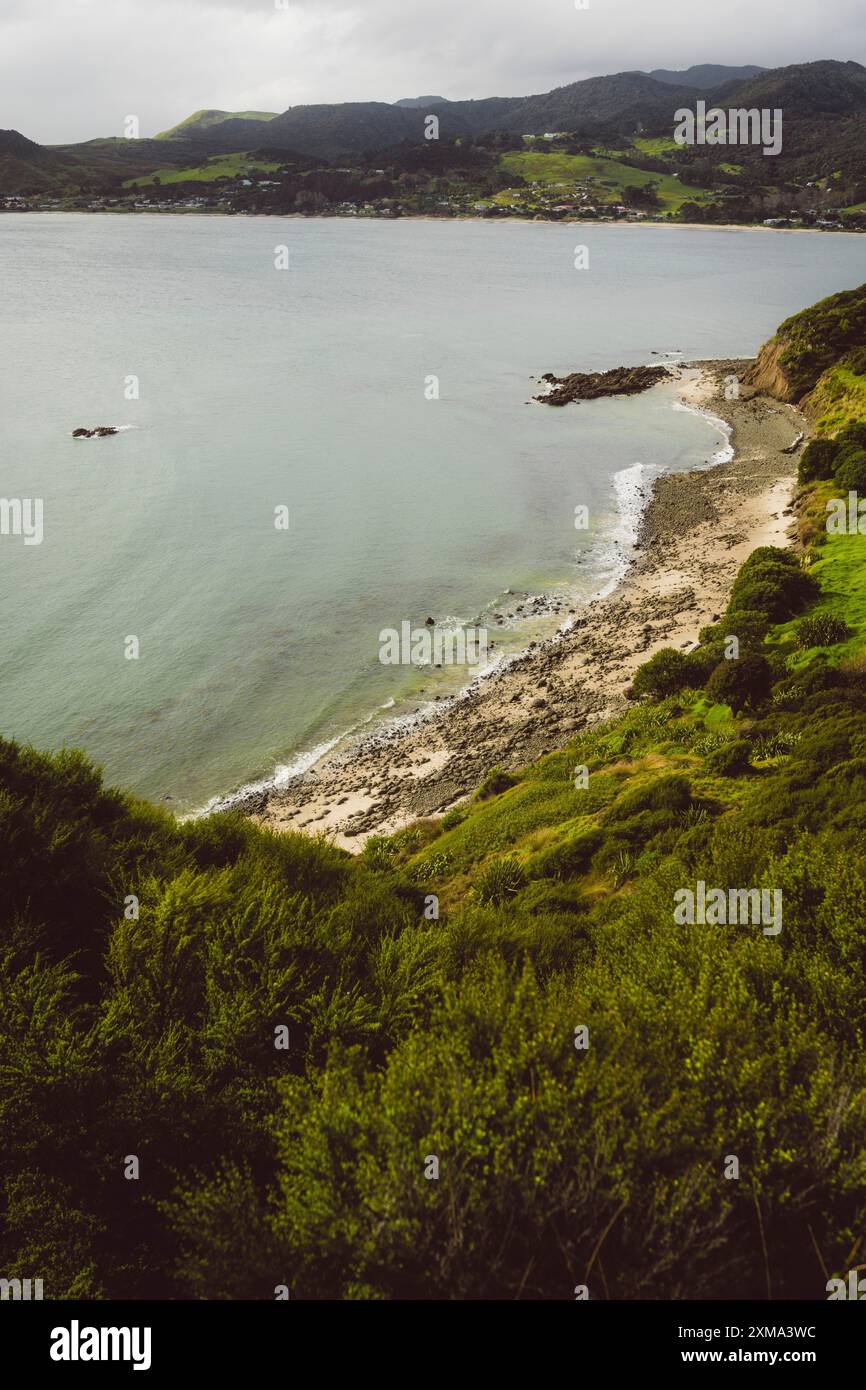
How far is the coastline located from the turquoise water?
232 cm

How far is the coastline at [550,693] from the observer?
28125 mm

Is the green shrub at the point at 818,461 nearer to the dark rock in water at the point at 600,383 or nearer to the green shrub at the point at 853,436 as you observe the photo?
the green shrub at the point at 853,436

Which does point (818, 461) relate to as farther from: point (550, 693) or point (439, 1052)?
point (439, 1052)

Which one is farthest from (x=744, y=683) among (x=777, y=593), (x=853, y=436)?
(x=853, y=436)

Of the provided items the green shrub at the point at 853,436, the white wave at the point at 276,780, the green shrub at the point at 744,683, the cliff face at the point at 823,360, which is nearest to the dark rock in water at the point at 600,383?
the cliff face at the point at 823,360

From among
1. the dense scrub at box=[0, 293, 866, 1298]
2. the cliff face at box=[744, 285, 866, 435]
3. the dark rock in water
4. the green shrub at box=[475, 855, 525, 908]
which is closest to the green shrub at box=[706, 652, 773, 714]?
the dense scrub at box=[0, 293, 866, 1298]

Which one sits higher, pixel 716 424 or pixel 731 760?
pixel 716 424

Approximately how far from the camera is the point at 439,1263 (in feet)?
28.1

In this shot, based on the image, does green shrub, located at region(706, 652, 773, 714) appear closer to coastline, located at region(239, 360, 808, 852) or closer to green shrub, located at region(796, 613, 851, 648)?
green shrub, located at region(796, 613, 851, 648)

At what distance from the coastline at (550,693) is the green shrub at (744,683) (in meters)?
5.37

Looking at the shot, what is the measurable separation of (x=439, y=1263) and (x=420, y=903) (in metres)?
11.4

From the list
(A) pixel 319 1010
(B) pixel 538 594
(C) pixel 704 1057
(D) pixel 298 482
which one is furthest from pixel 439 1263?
(D) pixel 298 482

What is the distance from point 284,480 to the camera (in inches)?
2314

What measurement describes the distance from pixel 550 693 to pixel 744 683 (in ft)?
30.8
